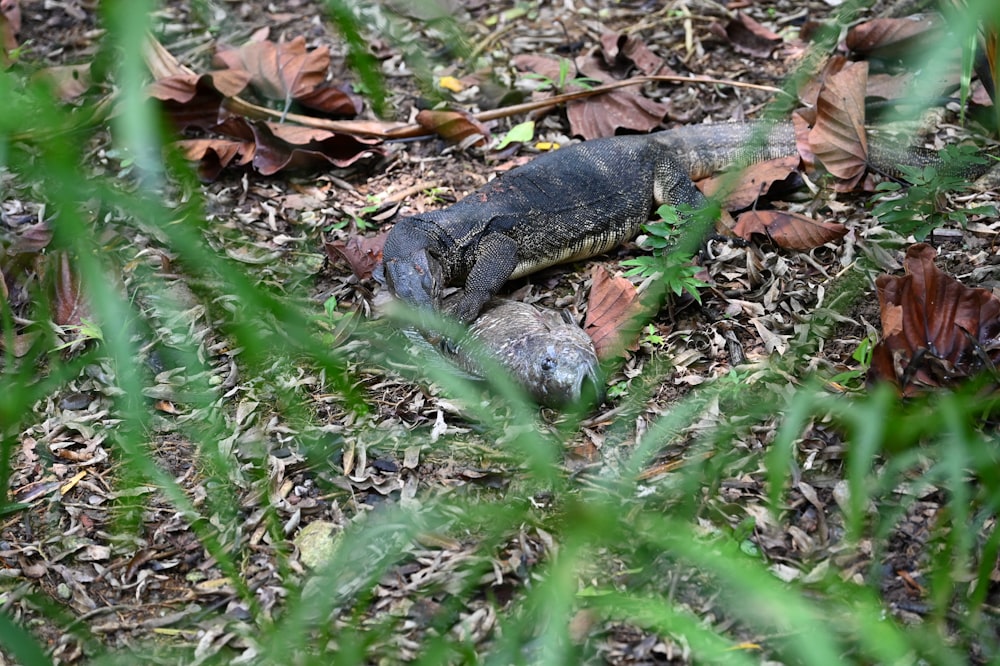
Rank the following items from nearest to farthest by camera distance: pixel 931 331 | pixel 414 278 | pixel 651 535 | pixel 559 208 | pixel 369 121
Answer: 1. pixel 651 535
2. pixel 931 331
3. pixel 414 278
4. pixel 559 208
5. pixel 369 121

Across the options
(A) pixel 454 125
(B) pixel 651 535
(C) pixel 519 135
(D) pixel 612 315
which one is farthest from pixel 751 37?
(B) pixel 651 535

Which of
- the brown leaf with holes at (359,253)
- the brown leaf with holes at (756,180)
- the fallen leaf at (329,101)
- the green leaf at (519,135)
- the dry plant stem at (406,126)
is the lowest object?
the brown leaf with holes at (359,253)

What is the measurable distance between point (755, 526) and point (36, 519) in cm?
242

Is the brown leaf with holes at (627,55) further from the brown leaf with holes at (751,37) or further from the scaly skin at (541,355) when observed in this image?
the scaly skin at (541,355)

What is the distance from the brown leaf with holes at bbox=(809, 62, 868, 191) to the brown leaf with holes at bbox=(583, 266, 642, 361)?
1.26 m

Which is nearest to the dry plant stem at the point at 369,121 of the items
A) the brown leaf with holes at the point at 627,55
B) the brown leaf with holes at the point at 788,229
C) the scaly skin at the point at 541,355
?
the brown leaf with holes at the point at 627,55

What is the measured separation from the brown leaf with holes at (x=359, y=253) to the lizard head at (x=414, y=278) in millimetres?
143

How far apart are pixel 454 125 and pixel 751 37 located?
191cm

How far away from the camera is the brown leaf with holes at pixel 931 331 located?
9.40 ft

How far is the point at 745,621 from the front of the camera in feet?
8.32

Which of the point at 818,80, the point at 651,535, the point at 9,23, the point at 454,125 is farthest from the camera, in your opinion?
the point at 9,23

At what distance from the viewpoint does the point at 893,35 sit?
497 cm

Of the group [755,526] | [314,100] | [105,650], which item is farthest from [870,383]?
[314,100]

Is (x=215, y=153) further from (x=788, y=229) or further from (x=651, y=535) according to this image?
(x=651, y=535)
